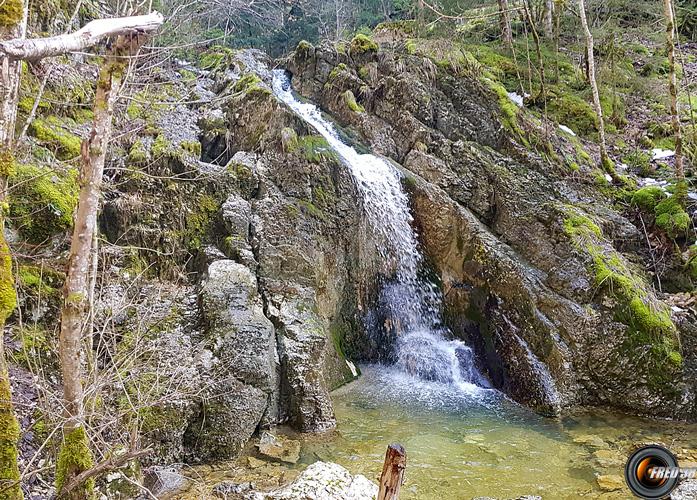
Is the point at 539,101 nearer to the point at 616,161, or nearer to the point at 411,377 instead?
the point at 616,161

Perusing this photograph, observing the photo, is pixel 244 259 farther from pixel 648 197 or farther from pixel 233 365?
pixel 648 197

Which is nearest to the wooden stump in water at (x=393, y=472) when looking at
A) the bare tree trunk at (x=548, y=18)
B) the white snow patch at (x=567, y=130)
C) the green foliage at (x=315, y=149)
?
the green foliage at (x=315, y=149)

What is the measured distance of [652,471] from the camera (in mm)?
3172

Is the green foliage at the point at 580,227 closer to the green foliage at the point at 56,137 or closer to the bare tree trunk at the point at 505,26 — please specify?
the green foliage at the point at 56,137

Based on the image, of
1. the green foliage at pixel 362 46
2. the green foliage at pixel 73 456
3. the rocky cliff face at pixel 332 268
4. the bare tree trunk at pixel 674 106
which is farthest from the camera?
the green foliage at pixel 362 46

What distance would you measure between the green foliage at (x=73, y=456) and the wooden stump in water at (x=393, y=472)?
2.50 metres

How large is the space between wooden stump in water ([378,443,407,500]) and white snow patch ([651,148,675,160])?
1428 cm

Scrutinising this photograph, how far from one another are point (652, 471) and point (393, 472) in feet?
6.89

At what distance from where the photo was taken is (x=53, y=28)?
888 centimetres

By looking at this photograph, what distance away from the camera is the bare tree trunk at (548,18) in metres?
17.4

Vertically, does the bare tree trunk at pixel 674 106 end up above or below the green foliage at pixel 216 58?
below

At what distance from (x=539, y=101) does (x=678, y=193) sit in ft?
19.2

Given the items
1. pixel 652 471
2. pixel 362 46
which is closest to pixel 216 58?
pixel 362 46

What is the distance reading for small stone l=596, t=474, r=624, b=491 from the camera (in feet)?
18.5
